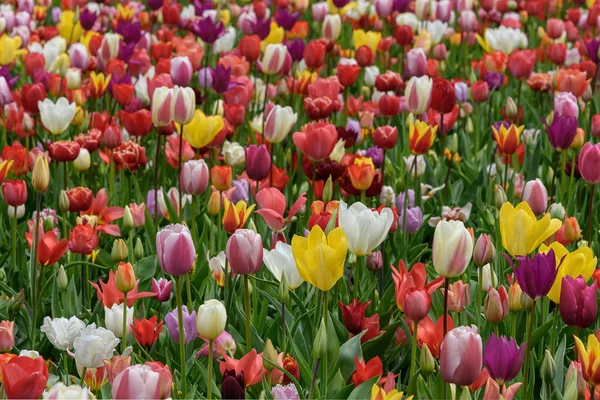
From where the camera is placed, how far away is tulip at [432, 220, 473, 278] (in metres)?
2.06

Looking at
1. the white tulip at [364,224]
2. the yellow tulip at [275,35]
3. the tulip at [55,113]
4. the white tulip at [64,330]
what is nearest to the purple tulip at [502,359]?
the white tulip at [364,224]

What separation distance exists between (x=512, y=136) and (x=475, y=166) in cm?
91

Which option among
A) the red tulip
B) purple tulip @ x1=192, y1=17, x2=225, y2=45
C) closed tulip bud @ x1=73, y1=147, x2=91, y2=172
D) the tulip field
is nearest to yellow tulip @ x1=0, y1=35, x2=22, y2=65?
the tulip field

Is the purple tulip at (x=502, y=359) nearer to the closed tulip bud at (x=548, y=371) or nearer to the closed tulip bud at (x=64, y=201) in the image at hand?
the closed tulip bud at (x=548, y=371)

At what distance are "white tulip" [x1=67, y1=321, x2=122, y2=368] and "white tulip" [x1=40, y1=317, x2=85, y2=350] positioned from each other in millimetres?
132

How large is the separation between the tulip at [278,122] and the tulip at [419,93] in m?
0.51

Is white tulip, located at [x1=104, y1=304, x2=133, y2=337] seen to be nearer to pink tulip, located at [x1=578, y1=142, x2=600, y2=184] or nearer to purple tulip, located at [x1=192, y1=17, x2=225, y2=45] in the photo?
pink tulip, located at [x1=578, y1=142, x2=600, y2=184]

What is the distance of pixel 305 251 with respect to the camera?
205cm

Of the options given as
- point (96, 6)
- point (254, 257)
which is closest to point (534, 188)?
point (254, 257)

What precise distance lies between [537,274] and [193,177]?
55.4 inches

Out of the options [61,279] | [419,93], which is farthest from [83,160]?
[419,93]

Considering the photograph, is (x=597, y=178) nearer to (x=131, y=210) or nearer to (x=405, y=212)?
(x=405, y=212)

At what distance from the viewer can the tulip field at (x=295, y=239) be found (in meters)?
2.05

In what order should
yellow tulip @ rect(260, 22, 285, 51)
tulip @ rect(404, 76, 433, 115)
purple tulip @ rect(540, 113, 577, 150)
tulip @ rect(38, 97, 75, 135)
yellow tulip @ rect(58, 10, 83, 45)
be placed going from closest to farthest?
1. purple tulip @ rect(540, 113, 577, 150)
2. tulip @ rect(404, 76, 433, 115)
3. tulip @ rect(38, 97, 75, 135)
4. yellow tulip @ rect(260, 22, 285, 51)
5. yellow tulip @ rect(58, 10, 83, 45)
